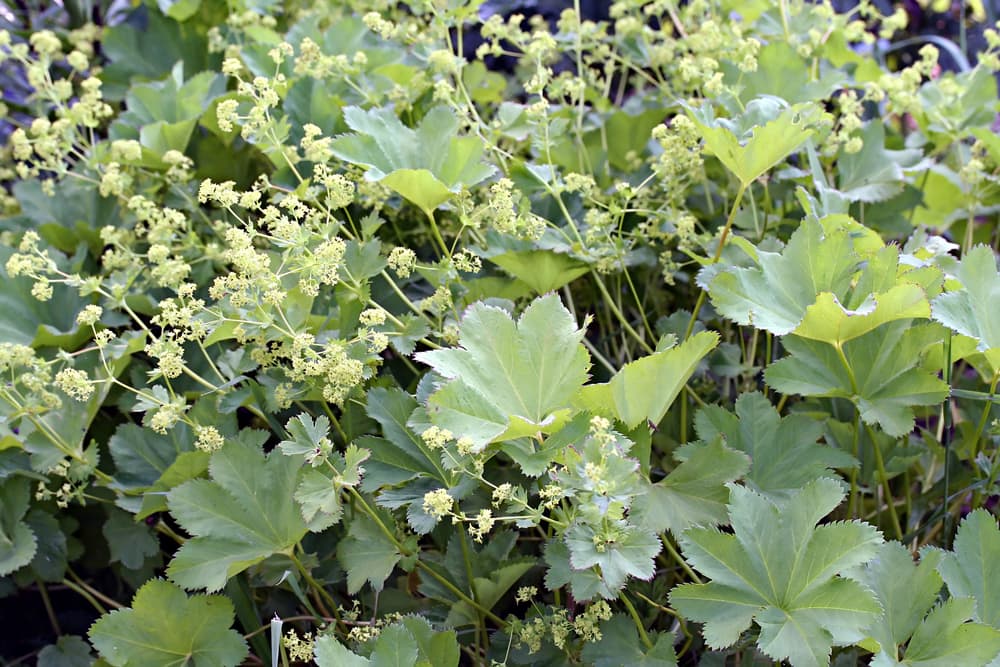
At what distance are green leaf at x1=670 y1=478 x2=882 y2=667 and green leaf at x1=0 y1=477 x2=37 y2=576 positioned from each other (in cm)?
74

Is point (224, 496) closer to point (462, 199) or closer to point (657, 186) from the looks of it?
point (462, 199)

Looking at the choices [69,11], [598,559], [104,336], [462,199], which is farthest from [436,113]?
[69,11]

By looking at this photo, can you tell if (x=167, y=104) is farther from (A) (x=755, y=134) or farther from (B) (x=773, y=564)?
(B) (x=773, y=564)

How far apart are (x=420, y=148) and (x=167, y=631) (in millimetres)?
586

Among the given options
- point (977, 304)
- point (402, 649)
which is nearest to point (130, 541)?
point (402, 649)

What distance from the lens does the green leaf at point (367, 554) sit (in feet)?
2.87

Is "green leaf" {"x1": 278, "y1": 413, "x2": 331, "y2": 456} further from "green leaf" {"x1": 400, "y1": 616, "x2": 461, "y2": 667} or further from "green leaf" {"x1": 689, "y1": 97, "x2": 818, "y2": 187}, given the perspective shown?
"green leaf" {"x1": 689, "y1": 97, "x2": 818, "y2": 187}

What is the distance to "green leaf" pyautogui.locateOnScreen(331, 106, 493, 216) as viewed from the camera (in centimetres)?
100

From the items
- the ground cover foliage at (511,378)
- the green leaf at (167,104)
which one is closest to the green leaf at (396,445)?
the ground cover foliage at (511,378)

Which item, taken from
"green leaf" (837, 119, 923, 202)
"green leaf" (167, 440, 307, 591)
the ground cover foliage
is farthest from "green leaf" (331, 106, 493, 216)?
"green leaf" (837, 119, 923, 202)

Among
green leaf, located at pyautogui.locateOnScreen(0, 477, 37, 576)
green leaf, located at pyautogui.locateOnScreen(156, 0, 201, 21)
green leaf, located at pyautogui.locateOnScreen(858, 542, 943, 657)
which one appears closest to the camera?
green leaf, located at pyautogui.locateOnScreen(858, 542, 943, 657)

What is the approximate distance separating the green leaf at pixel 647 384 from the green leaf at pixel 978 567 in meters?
0.29

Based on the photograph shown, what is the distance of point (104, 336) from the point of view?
939 mm

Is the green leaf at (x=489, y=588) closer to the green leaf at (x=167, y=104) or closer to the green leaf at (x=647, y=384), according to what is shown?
the green leaf at (x=647, y=384)
